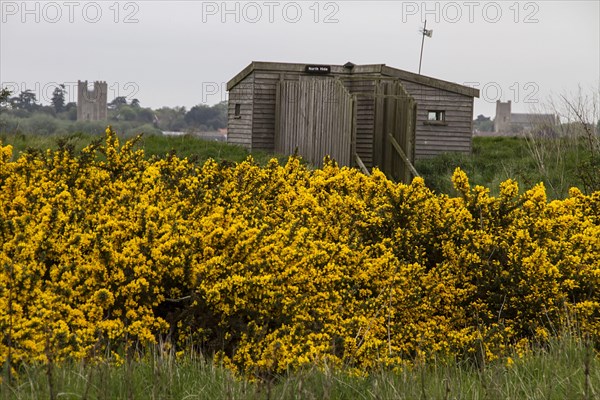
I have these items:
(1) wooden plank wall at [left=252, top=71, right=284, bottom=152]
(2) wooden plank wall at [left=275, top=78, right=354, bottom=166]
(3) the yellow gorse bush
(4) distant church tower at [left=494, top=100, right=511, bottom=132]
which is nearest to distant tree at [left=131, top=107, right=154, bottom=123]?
(4) distant church tower at [left=494, top=100, right=511, bottom=132]

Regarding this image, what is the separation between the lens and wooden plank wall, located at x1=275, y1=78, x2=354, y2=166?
20859 millimetres

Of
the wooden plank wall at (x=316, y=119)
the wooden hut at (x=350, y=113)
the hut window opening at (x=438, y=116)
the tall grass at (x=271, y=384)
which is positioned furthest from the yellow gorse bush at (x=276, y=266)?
the hut window opening at (x=438, y=116)

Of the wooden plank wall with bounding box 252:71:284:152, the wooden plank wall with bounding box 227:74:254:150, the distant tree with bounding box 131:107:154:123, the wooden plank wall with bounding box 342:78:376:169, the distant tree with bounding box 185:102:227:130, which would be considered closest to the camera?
the wooden plank wall with bounding box 342:78:376:169

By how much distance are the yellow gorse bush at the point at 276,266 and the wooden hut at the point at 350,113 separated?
40.8 ft

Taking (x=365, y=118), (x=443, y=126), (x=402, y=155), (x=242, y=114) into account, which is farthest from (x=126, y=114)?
(x=402, y=155)

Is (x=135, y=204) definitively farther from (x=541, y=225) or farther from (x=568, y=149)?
(x=568, y=149)

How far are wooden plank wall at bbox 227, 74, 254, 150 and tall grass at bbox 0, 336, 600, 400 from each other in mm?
19195

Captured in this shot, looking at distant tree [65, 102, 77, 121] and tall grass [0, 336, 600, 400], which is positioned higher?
distant tree [65, 102, 77, 121]

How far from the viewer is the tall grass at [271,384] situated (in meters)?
4.45

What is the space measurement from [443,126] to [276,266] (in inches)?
784

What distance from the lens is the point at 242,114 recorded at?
82.2ft

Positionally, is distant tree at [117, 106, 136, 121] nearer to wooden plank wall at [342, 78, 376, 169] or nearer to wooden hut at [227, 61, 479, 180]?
wooden hut at [227, 61, 479, 180]

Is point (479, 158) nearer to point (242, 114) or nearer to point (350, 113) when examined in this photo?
point (350, 113)

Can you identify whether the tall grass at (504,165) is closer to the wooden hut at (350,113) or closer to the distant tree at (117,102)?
the wooden hut at (350,113)
